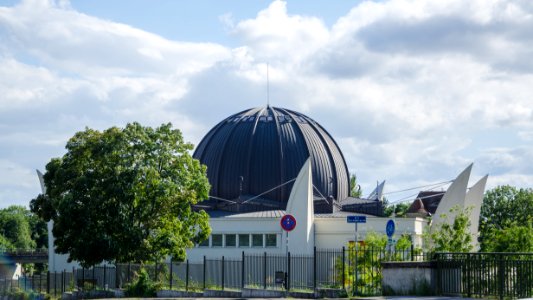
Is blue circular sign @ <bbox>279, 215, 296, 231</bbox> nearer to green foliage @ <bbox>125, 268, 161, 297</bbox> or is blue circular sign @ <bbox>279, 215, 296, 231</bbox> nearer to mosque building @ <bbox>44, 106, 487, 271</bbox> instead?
green foliage @ <bbox>125, 268, 161, 297</bbox>

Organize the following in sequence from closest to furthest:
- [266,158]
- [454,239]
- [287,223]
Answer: [287,223], [454,239], [266,158]

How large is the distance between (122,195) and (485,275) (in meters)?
23.2

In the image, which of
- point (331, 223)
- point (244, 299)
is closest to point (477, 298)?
point (244, 299)

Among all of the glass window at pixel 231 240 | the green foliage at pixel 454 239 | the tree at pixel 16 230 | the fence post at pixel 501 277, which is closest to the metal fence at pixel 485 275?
the fence post at pixel 501 277

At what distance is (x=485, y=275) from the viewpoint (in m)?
29.0

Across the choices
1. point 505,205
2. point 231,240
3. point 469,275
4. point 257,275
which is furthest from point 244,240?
point 505,205

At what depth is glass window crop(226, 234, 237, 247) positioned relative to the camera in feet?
216

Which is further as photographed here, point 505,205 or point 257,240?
point 505,205

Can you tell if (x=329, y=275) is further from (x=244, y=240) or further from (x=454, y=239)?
(x=244, y=240)

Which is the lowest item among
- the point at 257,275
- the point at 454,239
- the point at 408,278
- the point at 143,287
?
the point at 143,287

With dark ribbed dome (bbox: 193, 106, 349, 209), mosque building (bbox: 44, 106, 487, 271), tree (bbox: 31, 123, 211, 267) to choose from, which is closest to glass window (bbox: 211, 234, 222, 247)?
mosque building (bbox: 44, 106, 487, 271)

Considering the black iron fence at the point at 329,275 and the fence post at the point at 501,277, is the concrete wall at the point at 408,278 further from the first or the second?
the fence post at the point at 501,277

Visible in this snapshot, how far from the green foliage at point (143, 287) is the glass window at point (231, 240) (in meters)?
23.3

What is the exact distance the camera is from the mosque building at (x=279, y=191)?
2581 inches
